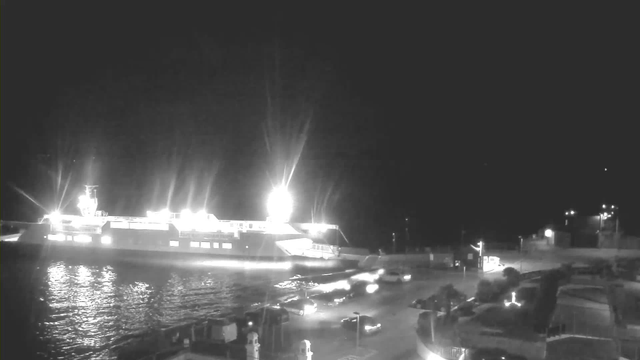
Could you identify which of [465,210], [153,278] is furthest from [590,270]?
[465,210]

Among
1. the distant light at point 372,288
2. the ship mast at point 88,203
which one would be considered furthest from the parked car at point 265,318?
the ship mast at point 88,203

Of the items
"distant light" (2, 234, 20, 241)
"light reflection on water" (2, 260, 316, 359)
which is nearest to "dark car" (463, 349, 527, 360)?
"light reflection on water" (2, 260, 316, 359)

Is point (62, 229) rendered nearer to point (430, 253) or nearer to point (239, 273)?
point (239, 273)

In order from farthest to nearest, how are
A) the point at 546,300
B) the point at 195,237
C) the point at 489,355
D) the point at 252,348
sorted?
the point at 195,237 → the point at 546,300 → the point at 252,348 → the point at 489,355

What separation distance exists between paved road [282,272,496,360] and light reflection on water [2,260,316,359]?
3.18 metres

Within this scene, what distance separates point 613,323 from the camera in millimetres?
6578

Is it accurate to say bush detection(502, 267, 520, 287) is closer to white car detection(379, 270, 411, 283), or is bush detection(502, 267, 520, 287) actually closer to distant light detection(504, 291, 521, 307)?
distant light detection(504, 291, 521, 307)

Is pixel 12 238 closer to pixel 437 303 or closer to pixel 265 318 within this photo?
pixel 265 318

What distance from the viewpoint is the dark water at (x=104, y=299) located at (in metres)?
8.95

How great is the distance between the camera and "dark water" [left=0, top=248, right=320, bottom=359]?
8.95 meters

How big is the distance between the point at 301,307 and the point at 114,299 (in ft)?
21.6

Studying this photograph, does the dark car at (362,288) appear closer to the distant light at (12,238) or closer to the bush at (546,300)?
the bush at (546,300)

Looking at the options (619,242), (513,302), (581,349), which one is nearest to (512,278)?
(513,302)

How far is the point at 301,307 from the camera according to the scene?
26.7 feet
